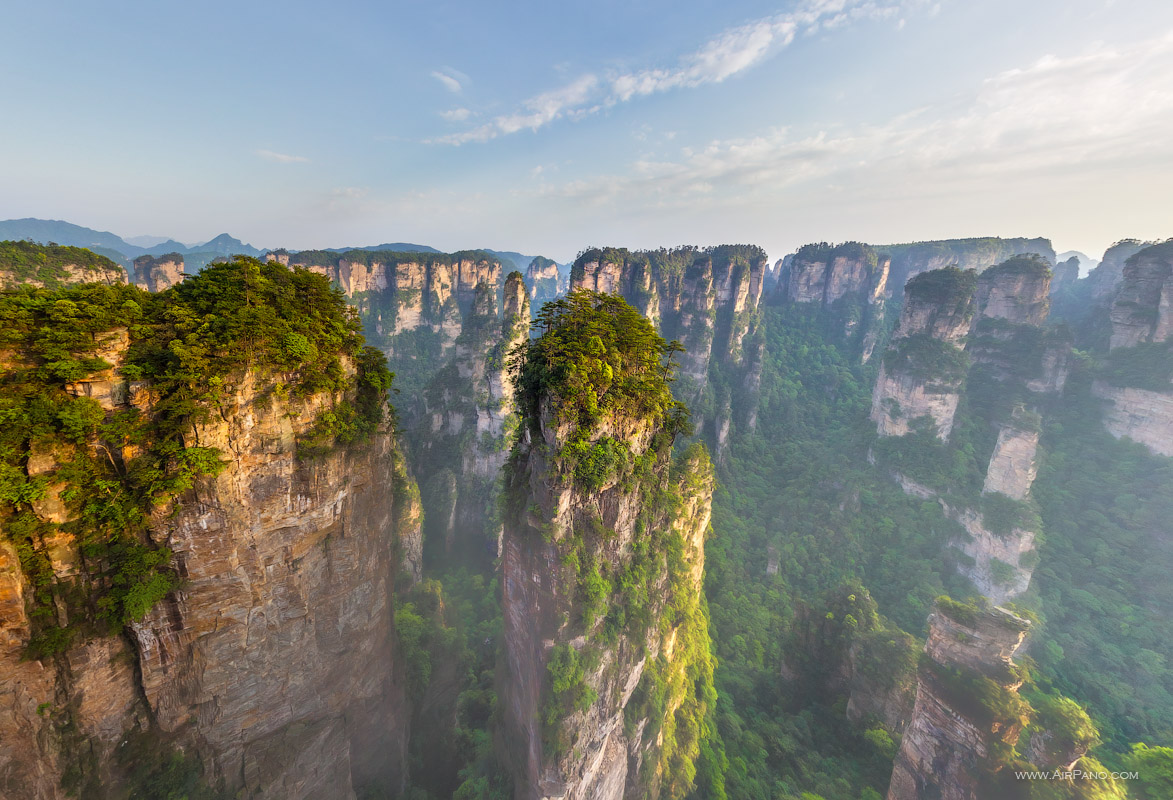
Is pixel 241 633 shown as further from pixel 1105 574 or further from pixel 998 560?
pixel 1105 574

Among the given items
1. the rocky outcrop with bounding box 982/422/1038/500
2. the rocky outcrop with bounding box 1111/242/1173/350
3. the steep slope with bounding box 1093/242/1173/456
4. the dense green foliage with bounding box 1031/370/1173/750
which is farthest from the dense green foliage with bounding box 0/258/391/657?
the rocky outcrop with bounding box 1111/242/1173/350

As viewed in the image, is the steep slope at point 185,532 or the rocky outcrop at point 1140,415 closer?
the steep slope at point 185,532

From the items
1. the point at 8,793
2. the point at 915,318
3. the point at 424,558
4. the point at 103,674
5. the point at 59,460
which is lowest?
the point at 424,558

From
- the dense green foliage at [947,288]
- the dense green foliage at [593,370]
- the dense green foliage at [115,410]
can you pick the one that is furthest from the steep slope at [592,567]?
the dense green foliage at [947,288]

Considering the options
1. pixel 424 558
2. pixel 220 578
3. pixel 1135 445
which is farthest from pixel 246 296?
pixel 1135 445

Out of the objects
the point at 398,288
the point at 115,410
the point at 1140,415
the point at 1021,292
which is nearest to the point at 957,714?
the point at 115,410

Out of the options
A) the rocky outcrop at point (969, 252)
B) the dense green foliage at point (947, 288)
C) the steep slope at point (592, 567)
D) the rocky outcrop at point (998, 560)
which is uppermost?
the rocky outcrop at point (969, 252)

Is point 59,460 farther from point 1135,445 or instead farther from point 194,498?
point 1135,445

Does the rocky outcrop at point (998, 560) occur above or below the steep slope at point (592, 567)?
below

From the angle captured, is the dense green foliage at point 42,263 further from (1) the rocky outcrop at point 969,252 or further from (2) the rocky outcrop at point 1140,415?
(1) the rocky outcrop at point 969,252
